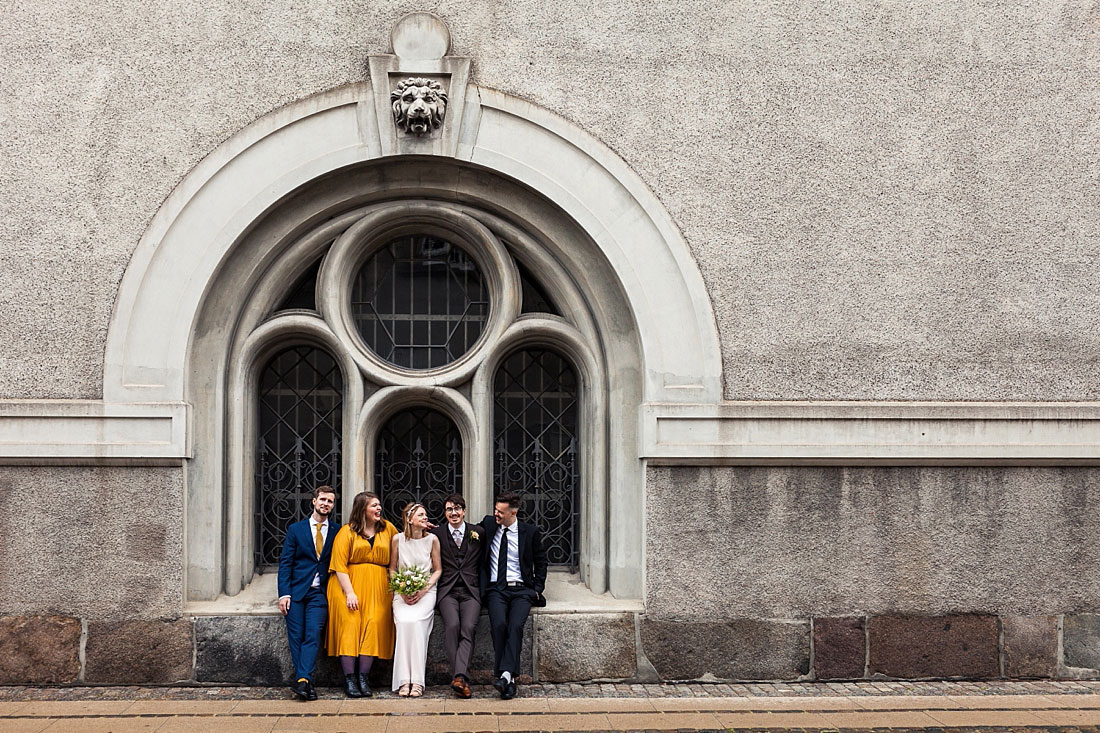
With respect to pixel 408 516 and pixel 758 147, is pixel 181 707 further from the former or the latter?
pixel 758 147

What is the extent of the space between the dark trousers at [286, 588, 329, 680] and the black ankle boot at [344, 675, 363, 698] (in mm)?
252

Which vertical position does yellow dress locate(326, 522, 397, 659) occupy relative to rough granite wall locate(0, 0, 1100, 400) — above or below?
below

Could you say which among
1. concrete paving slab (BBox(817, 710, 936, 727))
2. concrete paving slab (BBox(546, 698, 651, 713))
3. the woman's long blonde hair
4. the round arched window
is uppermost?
the round arched window

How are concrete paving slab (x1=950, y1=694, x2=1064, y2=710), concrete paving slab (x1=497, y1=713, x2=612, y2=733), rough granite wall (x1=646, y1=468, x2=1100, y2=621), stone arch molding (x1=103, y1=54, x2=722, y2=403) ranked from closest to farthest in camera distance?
concrete paving slab (x1=497, y1=713, x2=612, y2=733) < concrete paving slab (x1=950, y1=694, x2=1064, y2=710) < stone arch molding (x1=103, y1=54, x2=722, y2=403) < rough granite wall (x1=646, y1=468, x2=1100, y2=621)

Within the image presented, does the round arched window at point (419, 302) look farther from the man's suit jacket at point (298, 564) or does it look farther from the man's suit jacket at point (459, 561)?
the man's suit jacket at point (298, 564)

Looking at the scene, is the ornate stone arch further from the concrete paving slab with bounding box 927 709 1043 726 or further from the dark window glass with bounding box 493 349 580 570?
the concrete paving slab with bounding box 927 709 1043 726

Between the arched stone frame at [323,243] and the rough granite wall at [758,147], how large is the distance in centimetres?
17

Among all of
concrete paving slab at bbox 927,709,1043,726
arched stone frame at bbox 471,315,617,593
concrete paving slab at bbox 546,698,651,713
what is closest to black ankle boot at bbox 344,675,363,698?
concrete paving slab at bbox 546,698,651,713

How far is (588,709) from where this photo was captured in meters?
6.85

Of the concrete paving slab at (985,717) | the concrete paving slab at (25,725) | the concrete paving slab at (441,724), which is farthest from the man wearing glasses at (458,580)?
the concrete paving slab at (985,717)

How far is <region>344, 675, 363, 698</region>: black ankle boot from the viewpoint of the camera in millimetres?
7133

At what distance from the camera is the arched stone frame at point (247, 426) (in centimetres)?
777

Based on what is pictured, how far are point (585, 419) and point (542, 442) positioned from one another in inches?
15.2

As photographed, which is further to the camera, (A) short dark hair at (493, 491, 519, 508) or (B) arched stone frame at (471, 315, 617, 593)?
(B) arched stone frame at (471, 315, 617, 593)
